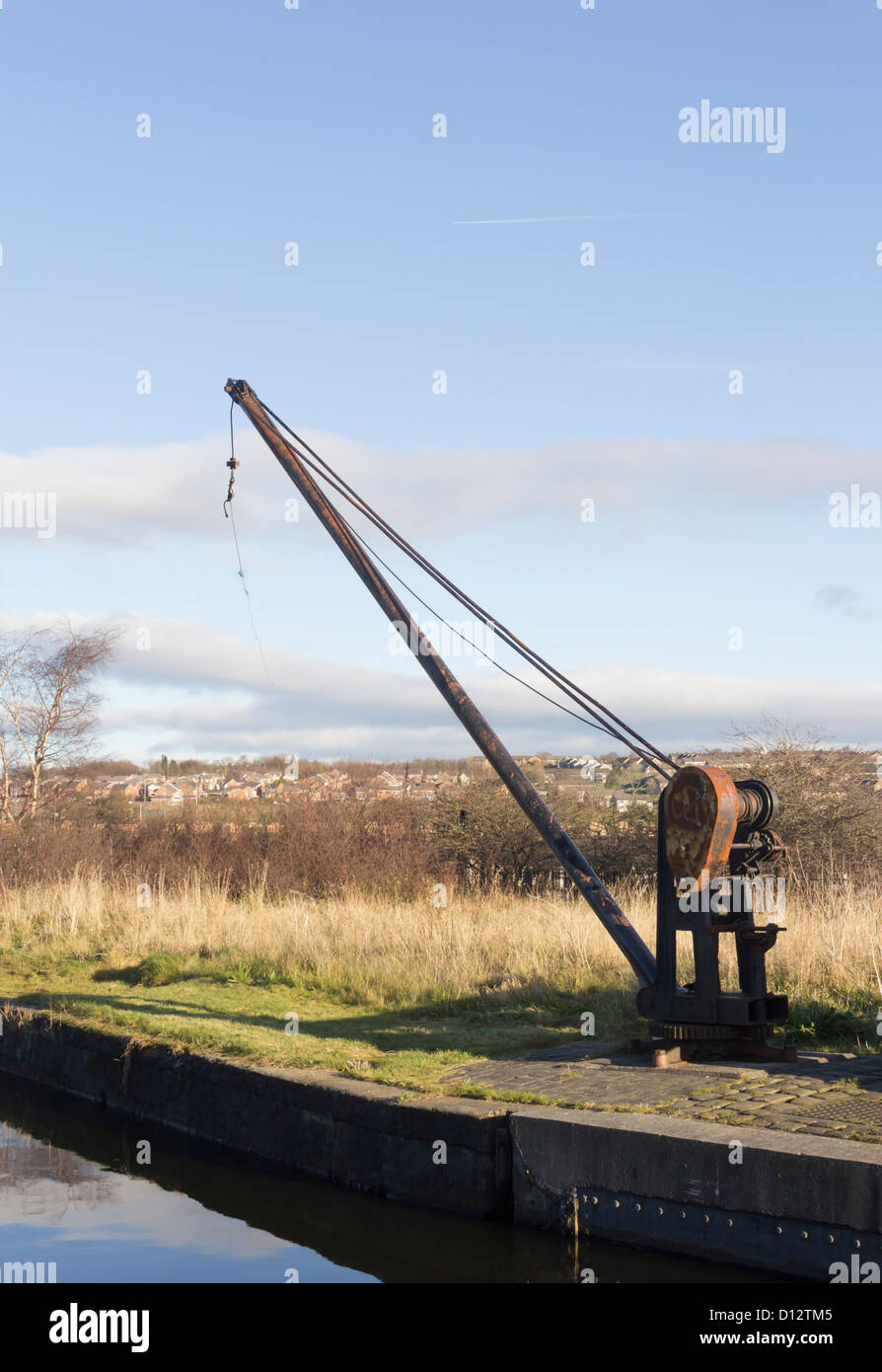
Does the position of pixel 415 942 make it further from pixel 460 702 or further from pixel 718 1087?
pixel 718 1087

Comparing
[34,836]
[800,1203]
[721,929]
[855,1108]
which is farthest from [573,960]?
[34,836]

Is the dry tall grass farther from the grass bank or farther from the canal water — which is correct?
the canal water

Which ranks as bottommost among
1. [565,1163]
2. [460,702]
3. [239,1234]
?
[239,1234]

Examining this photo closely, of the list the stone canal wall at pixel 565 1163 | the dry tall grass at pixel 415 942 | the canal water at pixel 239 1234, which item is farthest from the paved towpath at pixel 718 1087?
the dry tall grass at pixel 415 942

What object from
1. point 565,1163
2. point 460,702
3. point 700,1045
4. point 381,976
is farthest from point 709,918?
point 381,976

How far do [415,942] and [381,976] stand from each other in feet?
3.32

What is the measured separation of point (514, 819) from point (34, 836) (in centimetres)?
887

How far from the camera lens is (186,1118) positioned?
28.5 feet

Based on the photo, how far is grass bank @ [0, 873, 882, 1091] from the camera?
8.56m

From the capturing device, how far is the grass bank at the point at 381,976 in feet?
28.1

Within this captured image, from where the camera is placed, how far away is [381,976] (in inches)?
442

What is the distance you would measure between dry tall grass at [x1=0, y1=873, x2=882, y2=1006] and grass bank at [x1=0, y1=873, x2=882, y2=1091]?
0.08 feet

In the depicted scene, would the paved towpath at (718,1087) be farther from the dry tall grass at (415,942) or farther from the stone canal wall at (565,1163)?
the dry tall grass at (415,942)

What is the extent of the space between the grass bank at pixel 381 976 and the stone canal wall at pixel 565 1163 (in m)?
0.37
